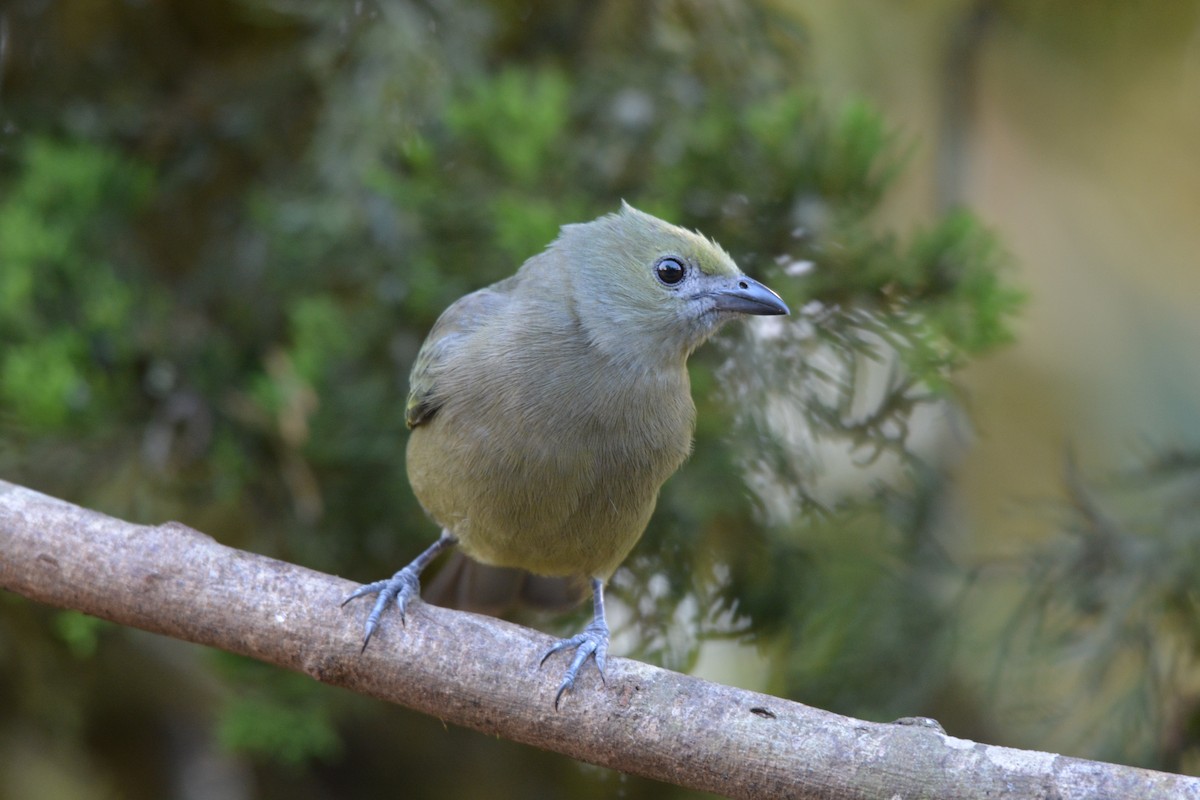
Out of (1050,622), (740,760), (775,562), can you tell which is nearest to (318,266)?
(775,562)

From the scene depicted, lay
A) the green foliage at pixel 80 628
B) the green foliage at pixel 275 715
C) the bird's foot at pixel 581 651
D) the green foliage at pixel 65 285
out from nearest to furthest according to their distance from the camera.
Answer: the bird's foot at pixel 581 651
the green foliage at pixel 80 628
the green foliage at pixel 65 285
the green foliage at pixel 275 715

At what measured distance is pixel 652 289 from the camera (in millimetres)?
2842

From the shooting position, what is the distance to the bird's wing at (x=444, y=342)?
2916 millimetres

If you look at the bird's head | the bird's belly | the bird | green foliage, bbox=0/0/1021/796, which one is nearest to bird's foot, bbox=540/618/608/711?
the bird

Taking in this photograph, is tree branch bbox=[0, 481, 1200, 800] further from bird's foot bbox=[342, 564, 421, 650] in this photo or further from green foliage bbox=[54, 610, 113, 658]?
green foliage bbox=[54, 610, 113, 658]

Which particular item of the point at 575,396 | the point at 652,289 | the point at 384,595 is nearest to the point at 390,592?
the point at 384,595

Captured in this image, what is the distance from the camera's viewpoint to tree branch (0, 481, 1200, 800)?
2.09 meters

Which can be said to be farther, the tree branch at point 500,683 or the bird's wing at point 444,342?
the bird's wing at point 444,342

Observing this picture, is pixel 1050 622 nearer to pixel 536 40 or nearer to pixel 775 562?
pixel 775 562

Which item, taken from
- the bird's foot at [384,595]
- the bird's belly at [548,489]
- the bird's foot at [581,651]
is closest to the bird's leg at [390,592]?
the bird's foot at [384,595]

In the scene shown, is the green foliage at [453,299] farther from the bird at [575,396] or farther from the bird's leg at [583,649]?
Result: the bird's leg at [583,649]

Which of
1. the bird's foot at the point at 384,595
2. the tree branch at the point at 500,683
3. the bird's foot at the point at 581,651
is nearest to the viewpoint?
the tree branch at the point at 500,683

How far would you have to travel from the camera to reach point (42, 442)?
3346 millimetres

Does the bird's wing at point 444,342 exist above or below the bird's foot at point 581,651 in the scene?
above
